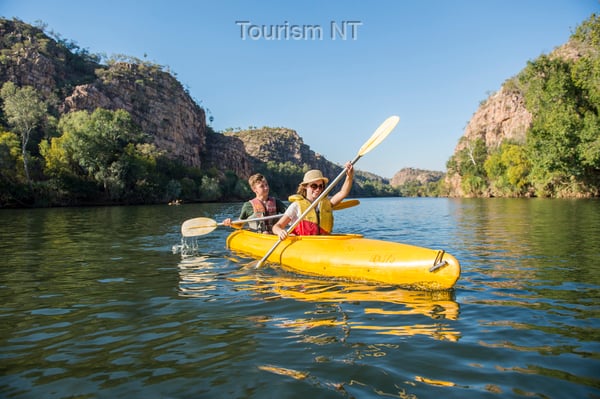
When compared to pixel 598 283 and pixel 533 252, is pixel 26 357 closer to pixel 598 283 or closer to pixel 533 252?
pixel 598 283

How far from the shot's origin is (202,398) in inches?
101

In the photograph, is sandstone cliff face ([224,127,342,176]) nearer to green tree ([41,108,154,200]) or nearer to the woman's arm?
green tree ([41,108,154,200])

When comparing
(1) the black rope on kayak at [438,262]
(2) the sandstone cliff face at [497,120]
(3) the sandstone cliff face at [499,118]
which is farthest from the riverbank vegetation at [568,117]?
(3) the sandstone cliff face at [499,118]

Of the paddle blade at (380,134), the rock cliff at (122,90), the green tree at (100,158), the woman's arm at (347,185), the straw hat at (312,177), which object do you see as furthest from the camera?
the rock cliff at (122,90)

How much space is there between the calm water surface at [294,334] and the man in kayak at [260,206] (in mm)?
1934

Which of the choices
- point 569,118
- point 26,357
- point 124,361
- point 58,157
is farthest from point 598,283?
point 58,157

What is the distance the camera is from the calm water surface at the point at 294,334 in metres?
2.69

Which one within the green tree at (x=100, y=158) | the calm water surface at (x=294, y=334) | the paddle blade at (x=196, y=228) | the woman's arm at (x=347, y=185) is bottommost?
the calm water surface at (x=294, y=334)

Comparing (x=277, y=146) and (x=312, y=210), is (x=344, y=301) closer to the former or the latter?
(x=312, y=210)

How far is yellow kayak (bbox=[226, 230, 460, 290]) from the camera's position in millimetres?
4848

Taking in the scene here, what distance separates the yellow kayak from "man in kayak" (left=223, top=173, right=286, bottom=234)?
1679mm

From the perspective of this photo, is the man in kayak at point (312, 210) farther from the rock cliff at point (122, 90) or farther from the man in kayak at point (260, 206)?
the rock cliff at point (122, 90)

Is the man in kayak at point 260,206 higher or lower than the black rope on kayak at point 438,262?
higher

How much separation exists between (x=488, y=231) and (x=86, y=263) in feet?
34.2
